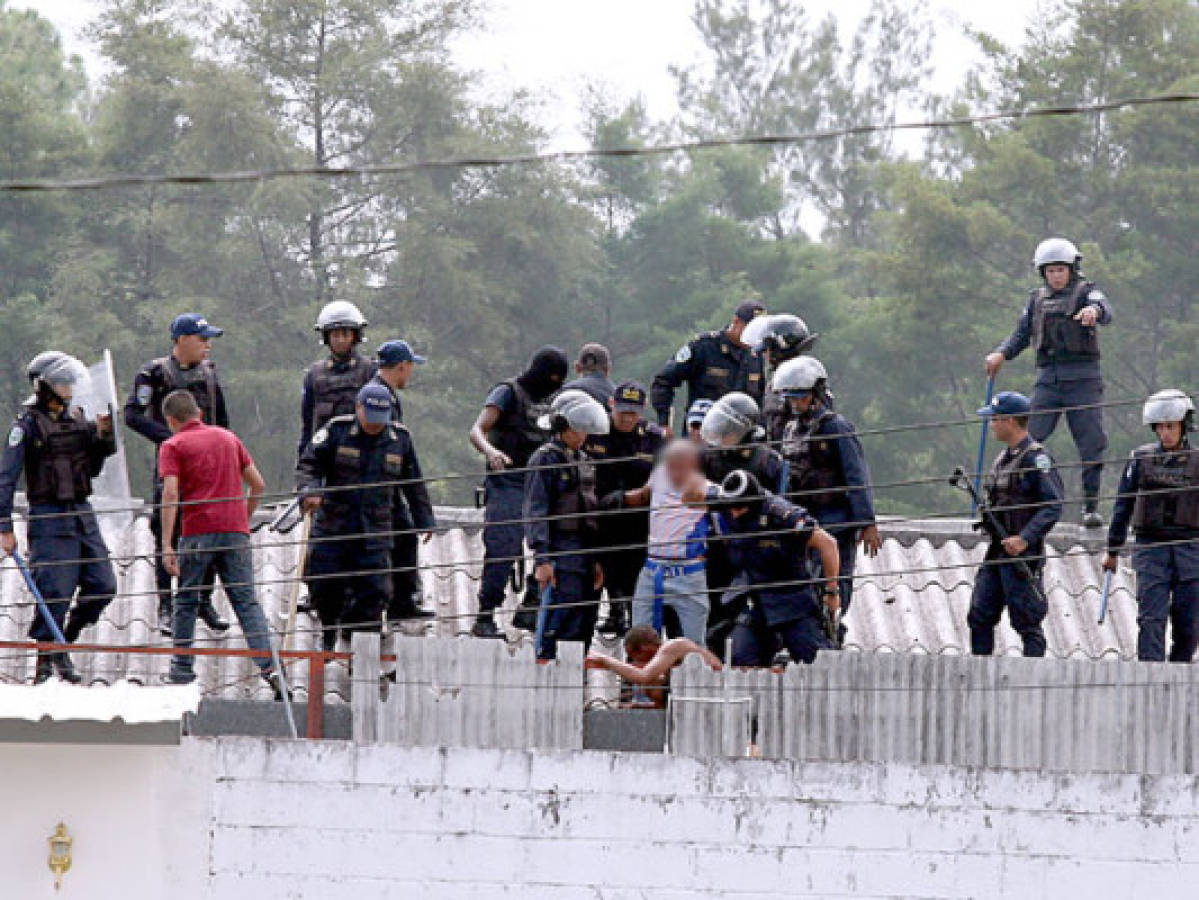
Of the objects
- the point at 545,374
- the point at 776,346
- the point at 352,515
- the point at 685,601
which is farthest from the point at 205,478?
the point at 776,346

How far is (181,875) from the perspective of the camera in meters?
10.5

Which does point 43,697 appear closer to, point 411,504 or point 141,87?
point 411,504

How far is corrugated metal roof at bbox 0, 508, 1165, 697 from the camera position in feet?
44.1

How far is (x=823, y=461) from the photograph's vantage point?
12.4m

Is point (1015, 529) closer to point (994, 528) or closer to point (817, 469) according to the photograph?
point (994, 528)

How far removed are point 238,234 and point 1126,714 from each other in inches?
1161

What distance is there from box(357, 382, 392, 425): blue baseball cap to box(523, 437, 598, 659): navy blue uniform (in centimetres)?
81

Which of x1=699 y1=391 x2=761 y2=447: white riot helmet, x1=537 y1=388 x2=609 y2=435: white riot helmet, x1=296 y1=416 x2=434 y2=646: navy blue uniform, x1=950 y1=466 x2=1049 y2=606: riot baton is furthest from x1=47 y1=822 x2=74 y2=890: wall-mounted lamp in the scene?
x1=950 y1=466 x2=1049 y2=606: riot baton

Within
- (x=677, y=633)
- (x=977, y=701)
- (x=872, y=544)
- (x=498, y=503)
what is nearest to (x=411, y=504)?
(x=498, y=503)

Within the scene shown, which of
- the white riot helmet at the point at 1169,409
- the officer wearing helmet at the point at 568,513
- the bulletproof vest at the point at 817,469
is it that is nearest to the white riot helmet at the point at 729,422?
the bulletproof vest at the point at 817,469

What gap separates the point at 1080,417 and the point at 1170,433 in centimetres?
233

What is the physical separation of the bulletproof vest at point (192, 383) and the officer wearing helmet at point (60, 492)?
52 cm

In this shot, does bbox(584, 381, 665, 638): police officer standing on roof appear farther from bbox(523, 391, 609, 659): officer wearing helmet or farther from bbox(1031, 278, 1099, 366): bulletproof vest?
bbox(1031, 278, 1099, 366): bulletproof vest

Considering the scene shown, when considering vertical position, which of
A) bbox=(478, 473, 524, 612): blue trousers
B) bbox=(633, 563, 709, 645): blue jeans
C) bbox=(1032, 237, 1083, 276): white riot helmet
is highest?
bbox=(1032, 237, 1083, 276): white riot helmet
